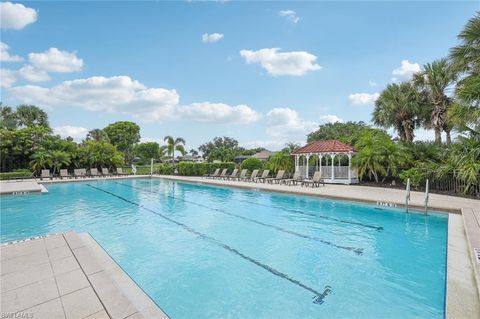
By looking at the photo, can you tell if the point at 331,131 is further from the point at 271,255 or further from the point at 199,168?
the point at 271,255

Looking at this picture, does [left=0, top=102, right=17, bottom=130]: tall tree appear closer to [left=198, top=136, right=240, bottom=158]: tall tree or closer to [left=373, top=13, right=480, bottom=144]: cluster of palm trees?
[left=373, top=13, right=480, bottom=144]: cluster of palm trees

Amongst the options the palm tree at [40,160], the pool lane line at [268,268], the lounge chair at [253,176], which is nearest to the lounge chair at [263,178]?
the lounge chair at [253,176]

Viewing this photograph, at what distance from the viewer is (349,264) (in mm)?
4789

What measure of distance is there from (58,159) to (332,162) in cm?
2351

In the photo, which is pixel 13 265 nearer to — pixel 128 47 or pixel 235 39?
pixel 128 47

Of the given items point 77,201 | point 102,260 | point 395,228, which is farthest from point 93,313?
point 77,201

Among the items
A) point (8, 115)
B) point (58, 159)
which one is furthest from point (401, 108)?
point (8, 115)

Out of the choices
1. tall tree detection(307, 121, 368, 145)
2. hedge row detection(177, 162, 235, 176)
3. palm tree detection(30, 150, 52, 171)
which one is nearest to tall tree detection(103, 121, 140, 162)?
palm tree detection(30, 150, 52, 171)

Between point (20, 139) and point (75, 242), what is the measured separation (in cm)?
2455

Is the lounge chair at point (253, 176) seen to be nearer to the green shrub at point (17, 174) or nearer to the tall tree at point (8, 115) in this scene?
the green shrub at point (17, 174)

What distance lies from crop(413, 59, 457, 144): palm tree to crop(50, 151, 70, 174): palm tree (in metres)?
28.5

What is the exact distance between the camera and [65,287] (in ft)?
9.90

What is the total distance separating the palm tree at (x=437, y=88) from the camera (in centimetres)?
1416

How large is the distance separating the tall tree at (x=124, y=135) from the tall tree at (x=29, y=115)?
11672 mm
